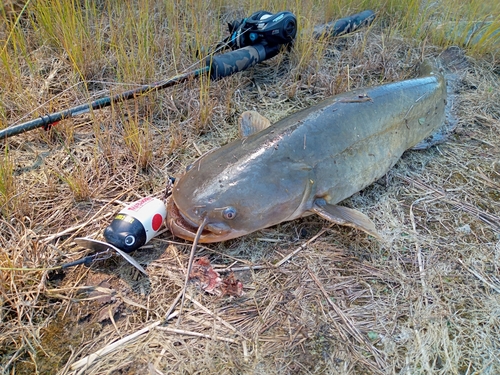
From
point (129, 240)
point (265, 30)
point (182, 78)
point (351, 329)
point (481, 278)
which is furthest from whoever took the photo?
point (265, 30)

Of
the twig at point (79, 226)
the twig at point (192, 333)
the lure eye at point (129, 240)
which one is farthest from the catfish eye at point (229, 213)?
the twig at point (79, 226)

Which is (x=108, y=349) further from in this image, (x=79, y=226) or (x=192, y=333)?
(x=79, y=226)

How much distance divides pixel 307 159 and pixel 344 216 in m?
0.40

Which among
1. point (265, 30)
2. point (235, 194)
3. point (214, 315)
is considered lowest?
point (214, 315)

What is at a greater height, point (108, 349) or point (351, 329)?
point (108, 349)

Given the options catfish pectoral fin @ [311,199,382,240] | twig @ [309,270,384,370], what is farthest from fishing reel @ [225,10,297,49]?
twig @ [309,270,384,370]

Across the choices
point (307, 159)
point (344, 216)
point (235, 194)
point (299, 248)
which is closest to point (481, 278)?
point (344, 216)

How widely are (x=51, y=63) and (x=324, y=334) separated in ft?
9.80

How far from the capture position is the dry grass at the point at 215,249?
1.70 metres

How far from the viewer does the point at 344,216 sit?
218 cm

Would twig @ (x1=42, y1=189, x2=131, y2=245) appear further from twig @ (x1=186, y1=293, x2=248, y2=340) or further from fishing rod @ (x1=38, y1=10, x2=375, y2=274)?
twig @ (x1=186, y1=293, x2=248, y2=340)

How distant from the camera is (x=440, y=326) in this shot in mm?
1839

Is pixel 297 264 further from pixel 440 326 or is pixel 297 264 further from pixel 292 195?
pixel 440 326

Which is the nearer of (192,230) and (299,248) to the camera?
(192,230)
